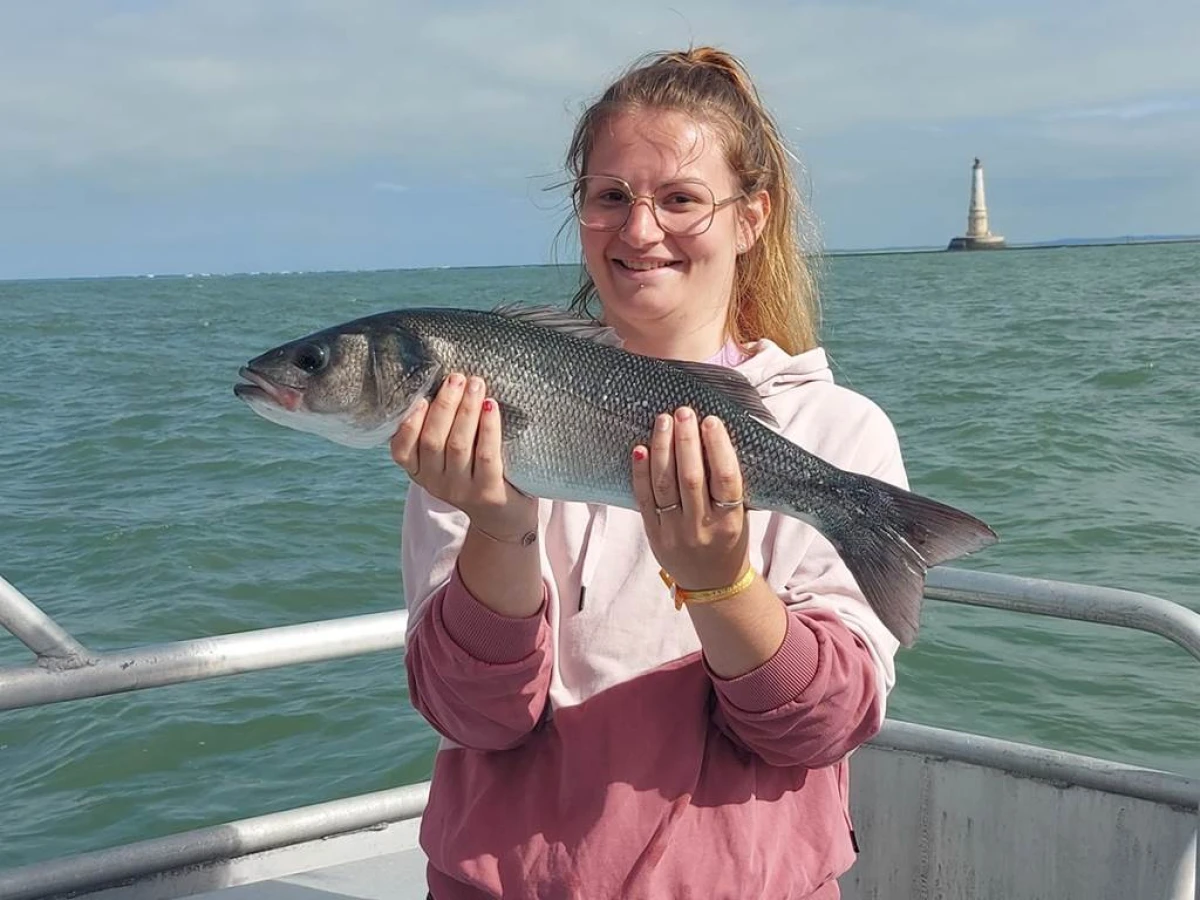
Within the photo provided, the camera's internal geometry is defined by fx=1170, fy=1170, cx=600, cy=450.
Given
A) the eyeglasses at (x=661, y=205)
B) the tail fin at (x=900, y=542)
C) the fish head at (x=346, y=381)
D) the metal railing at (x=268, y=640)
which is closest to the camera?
the tail fin at (x=900, y=542)

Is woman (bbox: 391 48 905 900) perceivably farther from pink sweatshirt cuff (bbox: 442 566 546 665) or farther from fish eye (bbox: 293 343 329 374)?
fish eye (bbox: 293 343 329 374)

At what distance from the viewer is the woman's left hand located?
202 cm

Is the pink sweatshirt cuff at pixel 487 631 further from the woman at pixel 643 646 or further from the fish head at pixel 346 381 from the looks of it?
the fish head at pixel 346 381

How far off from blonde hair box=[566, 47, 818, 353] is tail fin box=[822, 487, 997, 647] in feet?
2.33

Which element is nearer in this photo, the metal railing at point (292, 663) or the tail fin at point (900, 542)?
the tail fin at point (900, 542)

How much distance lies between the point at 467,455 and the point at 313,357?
1.44 ft

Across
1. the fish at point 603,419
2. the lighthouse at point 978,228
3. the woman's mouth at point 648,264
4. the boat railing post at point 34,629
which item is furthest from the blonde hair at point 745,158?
the lighthouse at point 978,228

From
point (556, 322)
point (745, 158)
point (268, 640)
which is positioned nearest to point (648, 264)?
point (556, 322)

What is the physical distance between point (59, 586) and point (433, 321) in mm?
9011

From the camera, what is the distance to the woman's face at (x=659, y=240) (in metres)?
2.41

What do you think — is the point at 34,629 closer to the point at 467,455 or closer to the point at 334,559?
the point at 467,455

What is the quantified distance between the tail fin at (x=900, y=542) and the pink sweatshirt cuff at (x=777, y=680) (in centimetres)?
17

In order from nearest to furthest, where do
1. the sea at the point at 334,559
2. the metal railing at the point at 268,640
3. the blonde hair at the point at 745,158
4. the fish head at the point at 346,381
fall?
the fish head at the point at 346,381
the blonde hair at the point at 745,158
the metal railing at the point at 268,640
the sea at the point at 334,559

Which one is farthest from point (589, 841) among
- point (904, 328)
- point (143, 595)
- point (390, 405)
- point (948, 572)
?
point (904, 328)
